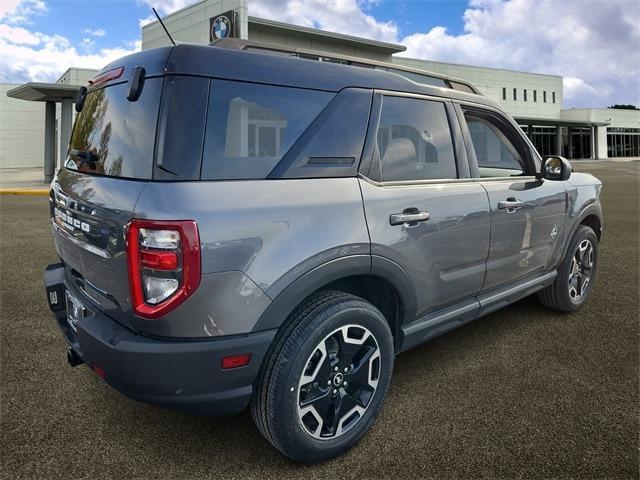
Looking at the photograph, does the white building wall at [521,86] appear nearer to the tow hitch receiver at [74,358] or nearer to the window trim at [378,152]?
the window trim at [378,152]

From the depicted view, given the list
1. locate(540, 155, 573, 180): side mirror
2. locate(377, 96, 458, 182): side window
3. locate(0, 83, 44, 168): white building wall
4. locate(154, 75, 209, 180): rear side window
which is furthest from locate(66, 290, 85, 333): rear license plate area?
locate(0, 83, 44, 168): white building wall

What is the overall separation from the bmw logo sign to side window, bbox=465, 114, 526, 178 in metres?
25.1

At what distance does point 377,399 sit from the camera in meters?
2.54

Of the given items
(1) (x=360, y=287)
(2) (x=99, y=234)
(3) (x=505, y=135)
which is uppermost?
(3) (x=505, y=135)

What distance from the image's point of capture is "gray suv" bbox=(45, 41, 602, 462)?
1.93 m

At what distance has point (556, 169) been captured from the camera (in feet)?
11.9

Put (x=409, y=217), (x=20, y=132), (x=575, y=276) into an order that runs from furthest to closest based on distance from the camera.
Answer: (x=20, y=132) < (x=575, y=276) < (x=409, y=217)

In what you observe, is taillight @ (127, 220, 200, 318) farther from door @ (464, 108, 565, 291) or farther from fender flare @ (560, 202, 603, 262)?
fender flare @ (560, 202, 603, 262)

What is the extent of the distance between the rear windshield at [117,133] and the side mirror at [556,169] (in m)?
2.88

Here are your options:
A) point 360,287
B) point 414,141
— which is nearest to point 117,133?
point 360,287

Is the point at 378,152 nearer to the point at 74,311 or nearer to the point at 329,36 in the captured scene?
the point at 74,311

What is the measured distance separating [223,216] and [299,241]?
14.1 inches

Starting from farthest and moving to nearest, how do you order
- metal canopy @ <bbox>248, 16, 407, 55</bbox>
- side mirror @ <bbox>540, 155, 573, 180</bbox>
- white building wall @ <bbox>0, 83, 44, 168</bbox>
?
white building wall @ <bbox>0, 83, 44, 168</bbox>, metal canopy @ <bbox>248, 16, 407, 55</bbox>, side mirror @ <bbox>540, 155, 573, 180</bbox>

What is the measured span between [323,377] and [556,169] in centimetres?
249
